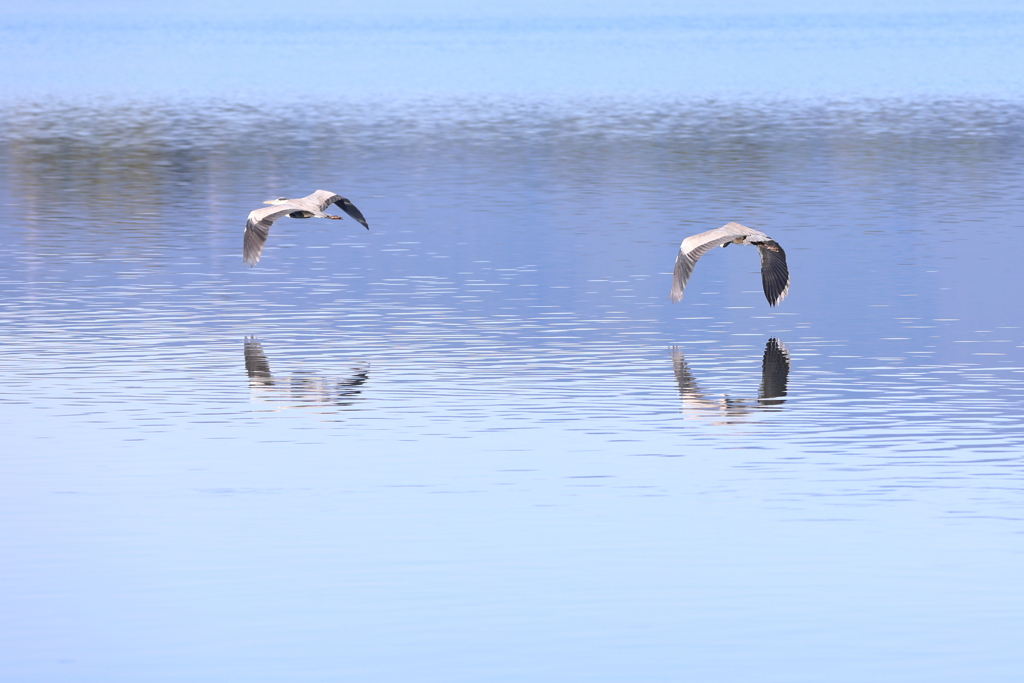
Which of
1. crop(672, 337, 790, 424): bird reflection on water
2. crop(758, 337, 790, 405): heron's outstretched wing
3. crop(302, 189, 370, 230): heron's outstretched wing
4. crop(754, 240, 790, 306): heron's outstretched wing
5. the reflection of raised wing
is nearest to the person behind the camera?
crop(672, 337, 790, 424): bird reflection on water

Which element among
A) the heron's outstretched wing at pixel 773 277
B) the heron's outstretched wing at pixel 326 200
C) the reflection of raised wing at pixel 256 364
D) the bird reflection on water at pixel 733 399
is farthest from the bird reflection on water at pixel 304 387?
the heron's outstretched wing at pixel 773 277

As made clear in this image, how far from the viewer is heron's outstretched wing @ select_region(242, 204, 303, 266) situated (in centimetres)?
2936

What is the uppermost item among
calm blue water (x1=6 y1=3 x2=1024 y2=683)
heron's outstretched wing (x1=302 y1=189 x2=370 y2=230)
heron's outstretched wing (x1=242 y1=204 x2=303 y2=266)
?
heron's outstretched wing (x1=302 y1=189 x2=370 y2=230)

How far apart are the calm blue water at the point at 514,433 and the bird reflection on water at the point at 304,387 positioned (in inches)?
3.6

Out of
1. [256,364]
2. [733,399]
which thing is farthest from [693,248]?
[256,364]

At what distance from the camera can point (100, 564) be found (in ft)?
54.0

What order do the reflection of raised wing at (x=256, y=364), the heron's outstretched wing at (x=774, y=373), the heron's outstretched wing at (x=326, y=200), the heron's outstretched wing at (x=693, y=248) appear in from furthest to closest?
the heron's outstretched wing at (x=326, y=200) < the heron's outstretched wing at (x=693, y=248) < the reflection of raised wing at (x=256, y=364) < the heron's outstretched wing at (x=774, y=373)

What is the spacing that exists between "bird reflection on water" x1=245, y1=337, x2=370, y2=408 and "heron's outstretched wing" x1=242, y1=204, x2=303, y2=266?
4004 mm

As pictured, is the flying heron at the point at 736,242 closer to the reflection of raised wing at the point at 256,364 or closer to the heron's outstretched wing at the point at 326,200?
the reflection of raised wing at the point at 256,364

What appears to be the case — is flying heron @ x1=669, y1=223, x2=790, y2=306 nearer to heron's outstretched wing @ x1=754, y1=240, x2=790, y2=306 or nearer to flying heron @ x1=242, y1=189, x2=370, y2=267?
heron's outstretched wing @ x1=754, y1=240, x2=790, y2=306

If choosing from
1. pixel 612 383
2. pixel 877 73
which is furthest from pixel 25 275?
pixel 877 73

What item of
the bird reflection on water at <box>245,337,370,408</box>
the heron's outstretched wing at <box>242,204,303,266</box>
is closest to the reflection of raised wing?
the bird reflection on water at <box>245,337,370,408</box>

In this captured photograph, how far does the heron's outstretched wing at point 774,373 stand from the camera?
75.8 feet

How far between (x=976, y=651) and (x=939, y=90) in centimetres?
9152
